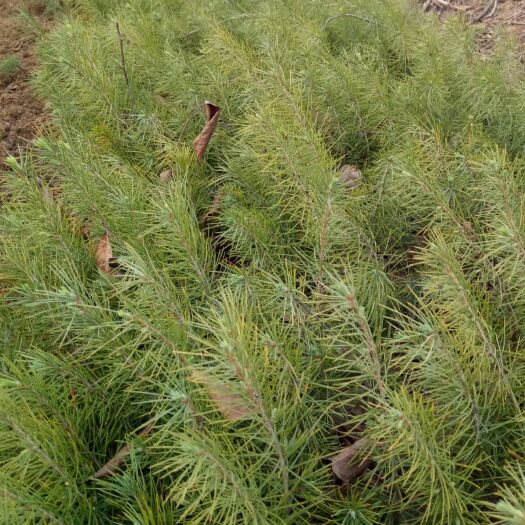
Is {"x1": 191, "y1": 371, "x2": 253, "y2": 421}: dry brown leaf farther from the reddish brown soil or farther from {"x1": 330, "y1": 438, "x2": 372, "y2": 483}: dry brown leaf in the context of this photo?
the reddish brown soil

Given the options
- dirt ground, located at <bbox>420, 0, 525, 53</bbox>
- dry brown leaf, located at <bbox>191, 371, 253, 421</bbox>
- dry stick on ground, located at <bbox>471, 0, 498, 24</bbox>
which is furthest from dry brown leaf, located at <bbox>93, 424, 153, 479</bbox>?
dry stick on ground, located at <bbox>471, 0, 498, 24</bbox>

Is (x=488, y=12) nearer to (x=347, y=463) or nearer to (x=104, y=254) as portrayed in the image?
(x=104, y=254)

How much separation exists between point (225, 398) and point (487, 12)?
9.66ft

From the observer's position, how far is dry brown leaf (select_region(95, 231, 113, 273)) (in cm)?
153

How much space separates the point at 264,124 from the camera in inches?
61.9

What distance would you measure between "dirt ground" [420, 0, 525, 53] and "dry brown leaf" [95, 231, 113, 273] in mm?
2040

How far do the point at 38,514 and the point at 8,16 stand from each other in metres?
3.68

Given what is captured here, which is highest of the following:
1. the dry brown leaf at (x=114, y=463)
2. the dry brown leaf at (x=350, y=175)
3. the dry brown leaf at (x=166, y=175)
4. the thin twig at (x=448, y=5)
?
the thin twig at (x=448, y=5)

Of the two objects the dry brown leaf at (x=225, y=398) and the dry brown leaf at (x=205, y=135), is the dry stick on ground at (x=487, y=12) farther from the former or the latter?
the dry brown leaf at (x=225, y=398)

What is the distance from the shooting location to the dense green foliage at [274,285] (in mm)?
991

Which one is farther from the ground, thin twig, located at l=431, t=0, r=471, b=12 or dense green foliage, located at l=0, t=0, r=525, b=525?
thin twig, located at l=431, t=0, r=471, b=12

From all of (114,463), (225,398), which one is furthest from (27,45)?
(225,398)

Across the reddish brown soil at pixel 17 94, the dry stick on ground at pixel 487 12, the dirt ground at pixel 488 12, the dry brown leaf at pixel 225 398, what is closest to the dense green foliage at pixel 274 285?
the dry brown leaf at pixel 225 398

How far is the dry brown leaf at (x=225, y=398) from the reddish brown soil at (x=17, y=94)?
1.66 meters
